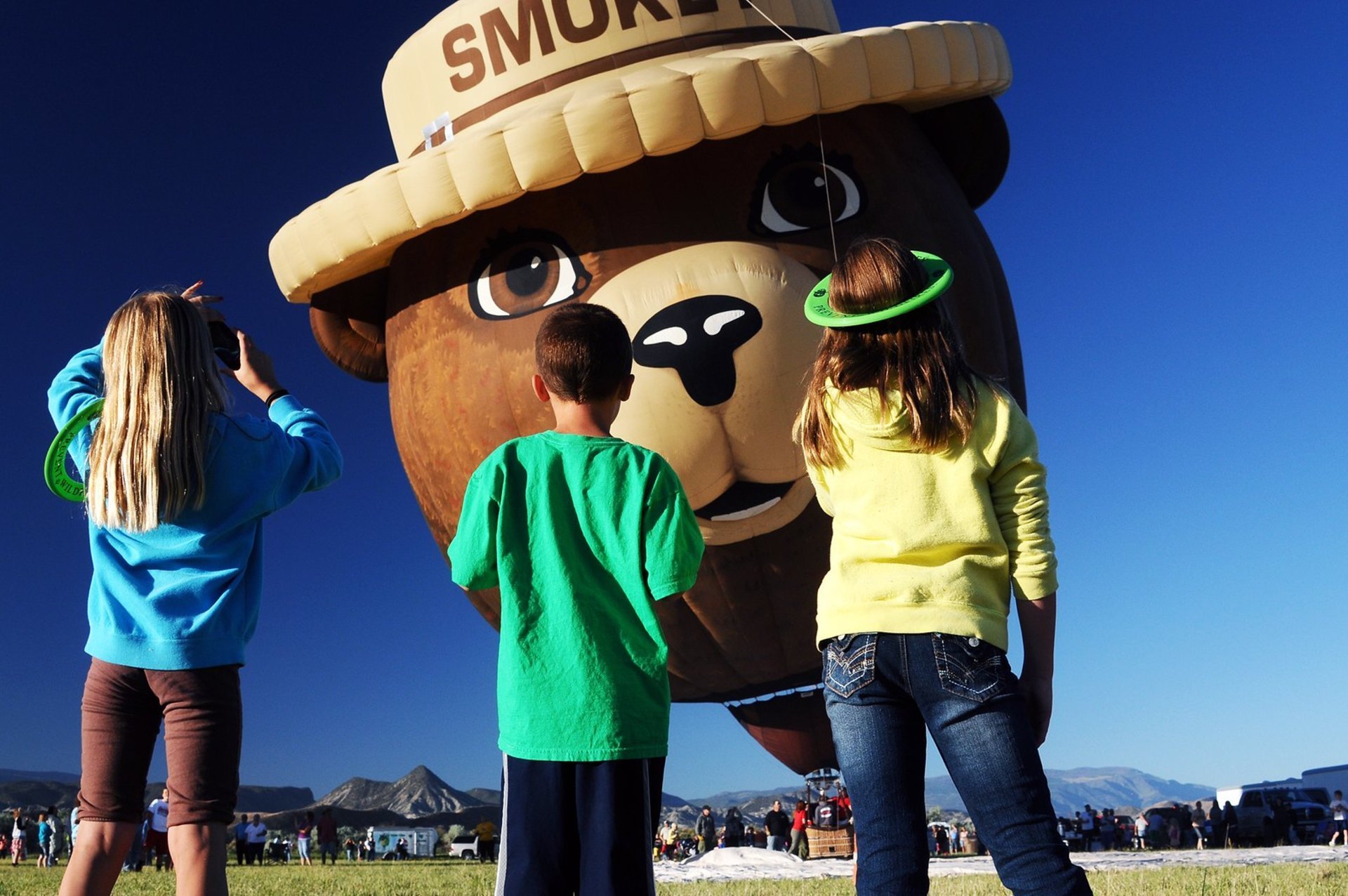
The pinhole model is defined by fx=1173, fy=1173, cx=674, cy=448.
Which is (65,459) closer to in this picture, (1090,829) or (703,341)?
(703,341)

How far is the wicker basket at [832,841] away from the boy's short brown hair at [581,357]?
29.6 ft

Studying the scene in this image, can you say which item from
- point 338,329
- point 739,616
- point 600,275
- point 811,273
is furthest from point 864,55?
point 338,329

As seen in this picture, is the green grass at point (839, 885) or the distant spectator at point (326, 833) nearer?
the green grass at point (839, 885)

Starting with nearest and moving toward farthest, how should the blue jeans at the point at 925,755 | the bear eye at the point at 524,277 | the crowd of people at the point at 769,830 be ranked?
the blue jeans at the point at 925,755, the bear eye at the point at 524,277, the crowd of people at the point at 769,830

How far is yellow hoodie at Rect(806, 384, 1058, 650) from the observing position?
1.91 meters

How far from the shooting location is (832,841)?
1061 centimetres

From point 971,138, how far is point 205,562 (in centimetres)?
587

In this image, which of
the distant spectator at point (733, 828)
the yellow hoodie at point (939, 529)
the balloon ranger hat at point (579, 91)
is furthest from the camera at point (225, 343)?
the distant spectator at point (733, 828)

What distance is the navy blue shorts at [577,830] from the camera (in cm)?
193

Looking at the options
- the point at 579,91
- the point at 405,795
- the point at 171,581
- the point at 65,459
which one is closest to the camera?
the point at 171,581

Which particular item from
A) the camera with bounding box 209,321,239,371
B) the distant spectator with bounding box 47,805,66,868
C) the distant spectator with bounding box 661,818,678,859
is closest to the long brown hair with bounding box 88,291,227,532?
the camera with bounding box 209,321,239,371

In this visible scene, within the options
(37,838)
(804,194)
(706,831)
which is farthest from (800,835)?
(37,838)

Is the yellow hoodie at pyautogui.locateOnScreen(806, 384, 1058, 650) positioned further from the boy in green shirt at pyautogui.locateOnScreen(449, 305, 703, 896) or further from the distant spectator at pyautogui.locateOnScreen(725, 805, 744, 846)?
the distant spectator at pyautogui.locateOnScreen(725, 805, 744, 846)

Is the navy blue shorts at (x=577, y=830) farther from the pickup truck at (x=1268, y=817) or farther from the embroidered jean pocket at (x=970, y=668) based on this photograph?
the pickup truck at (x=1268, y=817)
